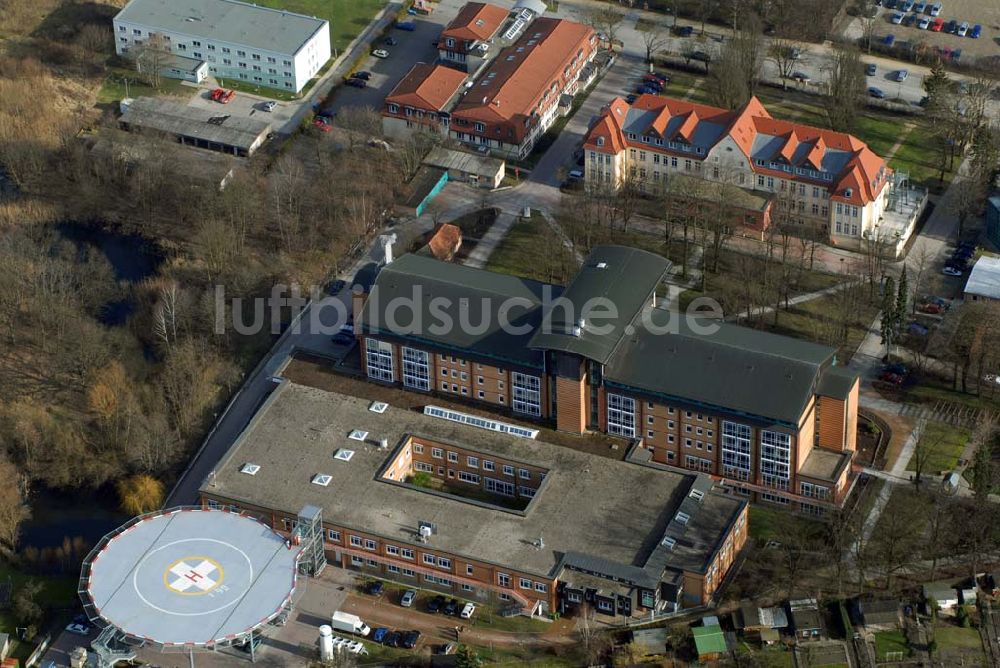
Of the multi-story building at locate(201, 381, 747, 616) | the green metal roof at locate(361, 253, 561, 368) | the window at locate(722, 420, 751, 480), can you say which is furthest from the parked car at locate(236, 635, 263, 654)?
the window at locate(722, 420, 751, 480)

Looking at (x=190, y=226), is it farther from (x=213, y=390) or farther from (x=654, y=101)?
(x=654, y=101)

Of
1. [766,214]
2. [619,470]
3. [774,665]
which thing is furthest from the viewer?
[766,214]

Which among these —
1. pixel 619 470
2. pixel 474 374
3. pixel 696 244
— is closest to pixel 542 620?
pixel 619 470

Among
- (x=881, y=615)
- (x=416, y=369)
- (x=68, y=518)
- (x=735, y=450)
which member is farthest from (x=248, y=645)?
(x=881, y=615)

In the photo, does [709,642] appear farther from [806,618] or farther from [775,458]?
[775,458]

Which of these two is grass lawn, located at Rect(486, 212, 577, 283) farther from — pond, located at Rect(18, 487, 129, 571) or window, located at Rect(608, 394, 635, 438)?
pond, located at Rect(18, 487, 129, 571)

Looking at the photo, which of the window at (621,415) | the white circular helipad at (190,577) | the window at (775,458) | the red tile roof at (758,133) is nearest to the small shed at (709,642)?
the window at (775,458)
